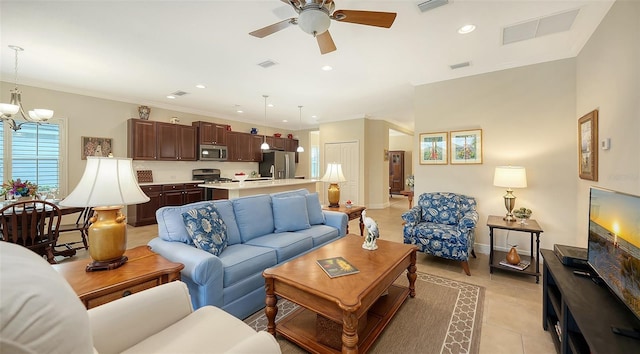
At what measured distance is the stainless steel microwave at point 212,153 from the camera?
6492 millimetres

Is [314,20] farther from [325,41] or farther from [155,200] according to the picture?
[155,200]

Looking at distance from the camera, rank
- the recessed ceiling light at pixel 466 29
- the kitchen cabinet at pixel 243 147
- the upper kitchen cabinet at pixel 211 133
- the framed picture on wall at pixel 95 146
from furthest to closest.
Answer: the kitchen cabinet at pixel 243 147
the upper kitchen cabinet at pixel 211 133
the framed picture on wall at pixel 95 146
the recessed ceiling light at pixel 466 29

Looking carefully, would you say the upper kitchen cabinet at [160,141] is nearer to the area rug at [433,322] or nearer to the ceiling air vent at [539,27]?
the area rug at [433,322]

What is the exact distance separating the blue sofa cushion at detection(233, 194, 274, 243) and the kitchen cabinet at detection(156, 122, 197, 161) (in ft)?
13.2

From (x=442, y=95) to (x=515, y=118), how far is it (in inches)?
41.1

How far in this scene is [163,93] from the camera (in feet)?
16.8

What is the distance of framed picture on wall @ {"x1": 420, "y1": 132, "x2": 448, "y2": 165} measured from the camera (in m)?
4.05

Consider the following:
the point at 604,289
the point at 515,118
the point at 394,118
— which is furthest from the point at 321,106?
the point at 604,289

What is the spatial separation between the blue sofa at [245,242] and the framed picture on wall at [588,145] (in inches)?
106

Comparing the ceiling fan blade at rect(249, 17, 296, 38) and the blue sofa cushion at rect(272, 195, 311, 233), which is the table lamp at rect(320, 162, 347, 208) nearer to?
the blue sofa cushion at rect(272, 195, 311, 233)

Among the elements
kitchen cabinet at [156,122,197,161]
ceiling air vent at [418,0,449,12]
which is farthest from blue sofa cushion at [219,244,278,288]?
kitchen cabinet at [156,122,197,161]

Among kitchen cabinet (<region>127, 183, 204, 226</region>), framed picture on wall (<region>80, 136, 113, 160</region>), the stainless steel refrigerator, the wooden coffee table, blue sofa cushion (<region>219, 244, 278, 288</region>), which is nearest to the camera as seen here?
the wooden coffee table

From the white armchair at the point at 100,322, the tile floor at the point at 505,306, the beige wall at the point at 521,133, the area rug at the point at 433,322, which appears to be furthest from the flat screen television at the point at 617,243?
the beige wall at the point at 521,133

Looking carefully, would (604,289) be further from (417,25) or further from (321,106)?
(321,106)
